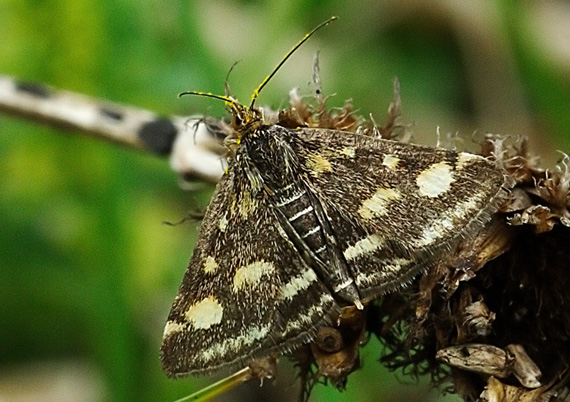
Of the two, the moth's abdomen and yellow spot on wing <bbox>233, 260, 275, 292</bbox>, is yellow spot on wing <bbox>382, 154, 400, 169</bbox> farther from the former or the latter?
yellow spot on wing <bbox>233, 260, 275, 292</bbox>

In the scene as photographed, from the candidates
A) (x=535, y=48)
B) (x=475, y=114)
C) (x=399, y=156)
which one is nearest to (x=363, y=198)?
(x=399, y=156)

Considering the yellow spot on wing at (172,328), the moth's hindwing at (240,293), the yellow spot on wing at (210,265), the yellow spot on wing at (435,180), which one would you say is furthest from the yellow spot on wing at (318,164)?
the yellow spot on wing at (172,328)

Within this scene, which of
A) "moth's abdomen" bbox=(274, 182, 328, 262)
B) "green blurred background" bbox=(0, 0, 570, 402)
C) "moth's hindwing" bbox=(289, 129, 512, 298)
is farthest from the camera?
"green blurred background" bbox=(0, 0, 570, 402)

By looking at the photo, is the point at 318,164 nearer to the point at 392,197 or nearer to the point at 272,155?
the point at 272,155

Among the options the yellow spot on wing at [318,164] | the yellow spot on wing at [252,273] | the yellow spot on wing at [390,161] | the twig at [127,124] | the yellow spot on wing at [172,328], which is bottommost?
the yellow spot on wing at [172,328]

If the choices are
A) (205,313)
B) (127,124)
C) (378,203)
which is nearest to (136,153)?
(127,124)

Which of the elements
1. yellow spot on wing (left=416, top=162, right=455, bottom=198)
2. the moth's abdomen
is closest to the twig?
the moth's abdomen

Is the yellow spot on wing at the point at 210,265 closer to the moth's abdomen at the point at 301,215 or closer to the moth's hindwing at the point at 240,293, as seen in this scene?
the moth's hindwing at the point at 240,293
